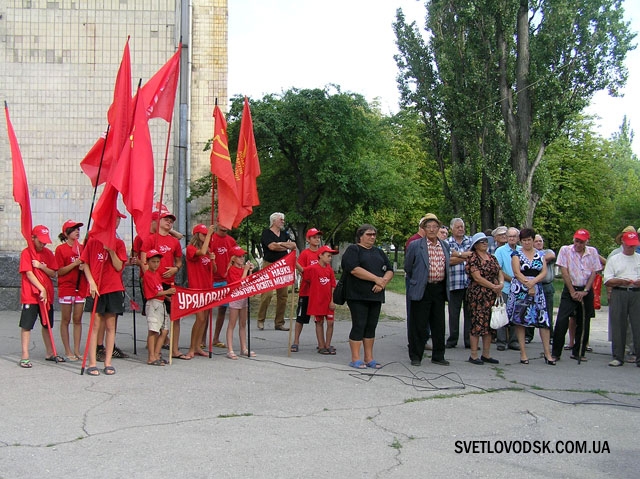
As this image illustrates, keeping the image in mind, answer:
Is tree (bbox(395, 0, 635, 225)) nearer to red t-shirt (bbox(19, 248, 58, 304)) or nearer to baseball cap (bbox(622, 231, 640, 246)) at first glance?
baseball cap (bbox(622, 231, 640, 246))

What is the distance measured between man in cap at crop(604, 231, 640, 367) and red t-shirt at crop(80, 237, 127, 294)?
6.38 meters

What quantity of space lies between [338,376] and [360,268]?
1.31 meters

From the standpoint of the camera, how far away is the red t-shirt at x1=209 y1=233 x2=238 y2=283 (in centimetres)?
902

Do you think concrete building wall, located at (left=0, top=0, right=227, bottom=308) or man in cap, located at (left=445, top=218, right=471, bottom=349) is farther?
concrete building wall, located at (left=0, top=0, right=227, bottom=308)

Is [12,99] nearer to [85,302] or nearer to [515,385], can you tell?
[85,302]

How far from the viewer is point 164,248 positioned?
27.7ft

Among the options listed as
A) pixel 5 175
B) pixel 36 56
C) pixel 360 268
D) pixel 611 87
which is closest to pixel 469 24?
pixel 611 87

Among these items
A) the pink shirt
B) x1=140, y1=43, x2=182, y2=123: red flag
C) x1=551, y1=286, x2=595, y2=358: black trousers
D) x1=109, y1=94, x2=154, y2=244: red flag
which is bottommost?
x1=551, y1=286, x2=595, y2=358: black trousers

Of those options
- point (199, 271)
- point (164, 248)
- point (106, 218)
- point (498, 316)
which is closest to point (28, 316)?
point (106, 218)

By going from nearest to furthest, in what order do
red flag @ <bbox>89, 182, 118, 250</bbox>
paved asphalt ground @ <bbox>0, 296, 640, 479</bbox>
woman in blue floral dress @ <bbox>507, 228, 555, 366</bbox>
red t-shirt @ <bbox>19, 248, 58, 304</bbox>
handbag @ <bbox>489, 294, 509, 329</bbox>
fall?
1. paved asphalt ground @ <bbox>0, 296, 640, 479</bbox>
2. red flag @ <bbox>89, 182, 118, 250</bbox>
3. red t-shirt @ <bbox>19, 248, 58, 304</bbox>
4. handbag @ <bbox>489, 294, 509, 329</bbox>
5. woman in blue floral dress @ <bbox>507, 228, 555, 366</bbox>

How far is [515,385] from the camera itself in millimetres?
7355

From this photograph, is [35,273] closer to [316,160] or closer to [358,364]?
[358,364]

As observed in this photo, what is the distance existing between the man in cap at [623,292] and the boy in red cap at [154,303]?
582 centimetres

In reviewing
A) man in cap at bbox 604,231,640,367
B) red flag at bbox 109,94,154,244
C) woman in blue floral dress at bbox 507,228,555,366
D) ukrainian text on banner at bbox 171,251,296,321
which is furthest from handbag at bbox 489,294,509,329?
red flag at bbox 109,94,154,244
